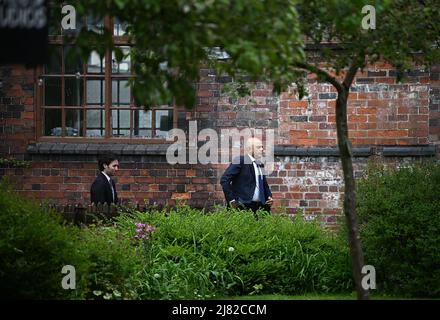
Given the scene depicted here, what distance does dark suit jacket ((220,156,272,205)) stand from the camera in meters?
12.9

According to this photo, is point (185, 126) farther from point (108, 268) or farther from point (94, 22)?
point (94, 22)

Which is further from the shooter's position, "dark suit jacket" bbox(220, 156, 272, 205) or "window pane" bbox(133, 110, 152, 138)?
"window pane" bbox(133, 110, 152, 138)

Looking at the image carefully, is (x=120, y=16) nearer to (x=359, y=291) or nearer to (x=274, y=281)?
(x=359, y=291)

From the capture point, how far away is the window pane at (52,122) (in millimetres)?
15602

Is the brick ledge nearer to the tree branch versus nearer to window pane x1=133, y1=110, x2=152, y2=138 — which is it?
window pane x1=133, y1=110, x2=152, y2=138

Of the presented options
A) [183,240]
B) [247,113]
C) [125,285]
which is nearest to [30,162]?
[247,113]

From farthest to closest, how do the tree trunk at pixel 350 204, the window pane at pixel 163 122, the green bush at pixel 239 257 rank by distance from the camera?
1. the window pane at pixel 163 122
2. the green bush at pixel 239 257
3. the tree trunk at pixel 350 204

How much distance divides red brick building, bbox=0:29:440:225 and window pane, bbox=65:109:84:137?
0.02m

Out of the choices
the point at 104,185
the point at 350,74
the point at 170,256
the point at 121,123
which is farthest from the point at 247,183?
the point at 350,74

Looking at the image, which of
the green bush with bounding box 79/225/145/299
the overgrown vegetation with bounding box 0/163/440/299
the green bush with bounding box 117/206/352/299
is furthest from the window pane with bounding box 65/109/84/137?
the green bush with bounding box 79/225/145/299

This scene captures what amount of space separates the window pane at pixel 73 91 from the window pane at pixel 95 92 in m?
0.13

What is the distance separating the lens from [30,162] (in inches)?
603

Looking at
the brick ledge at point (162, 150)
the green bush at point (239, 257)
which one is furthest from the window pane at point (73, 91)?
the green bush at point (239, 257)

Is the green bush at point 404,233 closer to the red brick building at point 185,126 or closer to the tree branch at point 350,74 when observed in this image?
the tree branch at point 350,74
